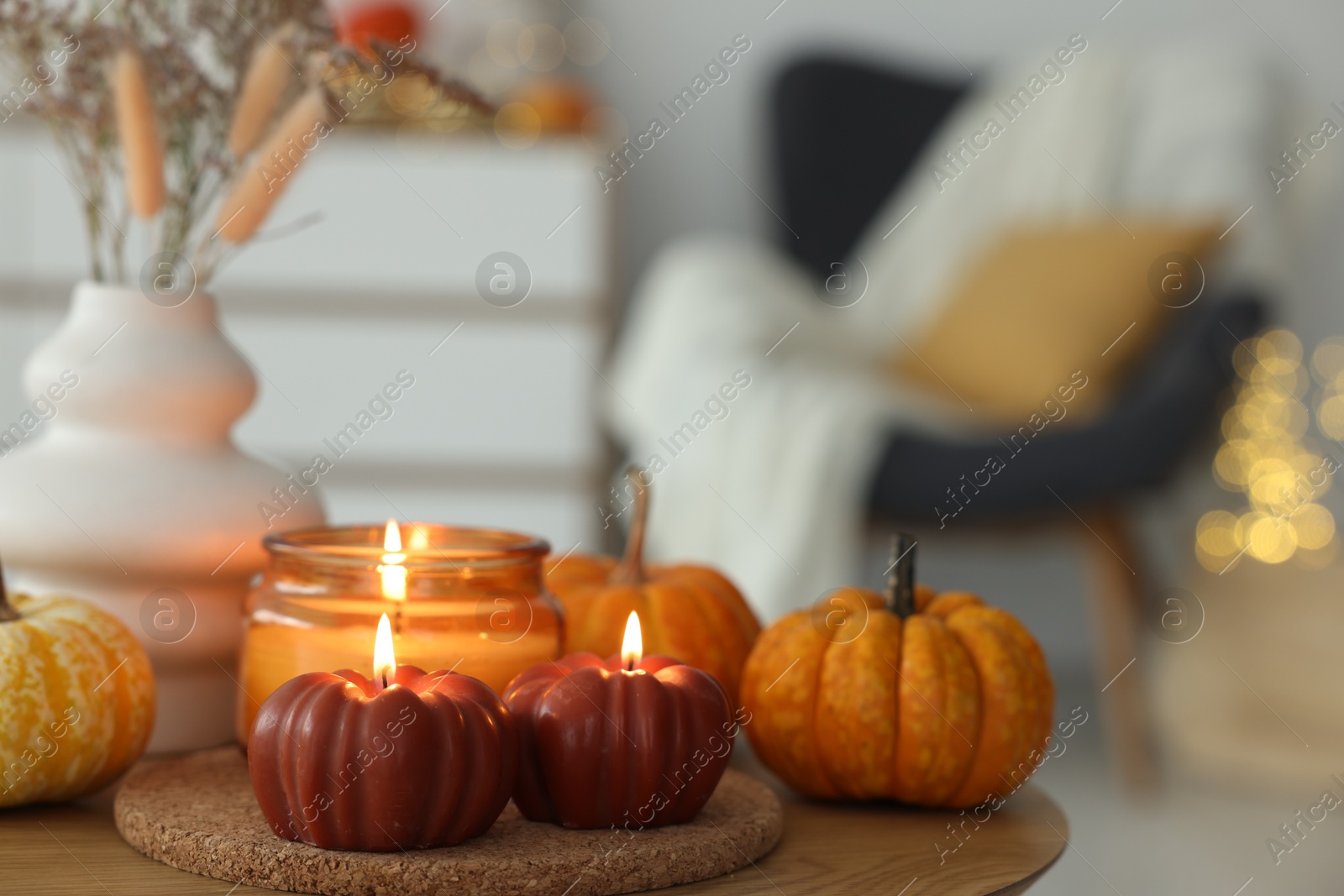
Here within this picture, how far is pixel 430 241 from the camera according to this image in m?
2.73

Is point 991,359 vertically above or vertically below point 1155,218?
below

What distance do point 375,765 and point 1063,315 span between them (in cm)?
197

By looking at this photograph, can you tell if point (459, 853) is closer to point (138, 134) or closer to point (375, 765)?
point (375, 765)

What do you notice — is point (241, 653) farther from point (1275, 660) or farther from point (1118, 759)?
point (1275, 660)

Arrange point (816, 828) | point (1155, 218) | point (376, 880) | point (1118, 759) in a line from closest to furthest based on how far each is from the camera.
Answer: point (376, 880) < point (816, 828) < point (1118, 759) < point (1155, 218)

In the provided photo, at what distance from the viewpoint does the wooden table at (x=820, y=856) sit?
1.80ft

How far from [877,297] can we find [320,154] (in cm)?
117

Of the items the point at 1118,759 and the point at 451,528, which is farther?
the point at 1118,759

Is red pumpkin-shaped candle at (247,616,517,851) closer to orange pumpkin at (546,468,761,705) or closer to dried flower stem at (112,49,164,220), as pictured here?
orange pumpkin at (546,468,761,705)

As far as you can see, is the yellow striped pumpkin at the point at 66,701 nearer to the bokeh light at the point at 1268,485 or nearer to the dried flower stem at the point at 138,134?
the dried flower stem at the point at 138,134

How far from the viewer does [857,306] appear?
279 cm

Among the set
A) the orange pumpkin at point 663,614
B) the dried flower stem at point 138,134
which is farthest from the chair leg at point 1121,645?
the dried flower stem at point 138,134

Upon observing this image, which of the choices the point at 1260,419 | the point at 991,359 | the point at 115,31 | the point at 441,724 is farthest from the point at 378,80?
the point at 1260,419

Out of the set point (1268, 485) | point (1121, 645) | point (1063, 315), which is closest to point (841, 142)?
point (1063, 315)
